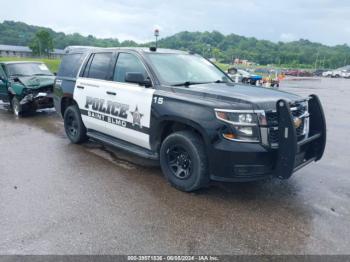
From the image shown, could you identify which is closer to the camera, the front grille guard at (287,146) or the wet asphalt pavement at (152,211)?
the wet asphalt pavement at (152,211)

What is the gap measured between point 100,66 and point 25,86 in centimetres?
490

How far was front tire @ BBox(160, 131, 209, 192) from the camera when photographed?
13.2 feet

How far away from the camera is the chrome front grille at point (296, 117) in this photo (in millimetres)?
3762

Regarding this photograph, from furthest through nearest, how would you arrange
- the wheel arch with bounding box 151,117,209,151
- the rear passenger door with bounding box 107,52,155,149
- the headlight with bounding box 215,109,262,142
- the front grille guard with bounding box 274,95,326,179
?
the rear passenger door with bounding box 107,52,155,149 → the wheel arch with bounding box 151,117,209,151 → the headlight with bounding box 215,109,262,142 → the front grille guard with bounding box 274,95,326,179

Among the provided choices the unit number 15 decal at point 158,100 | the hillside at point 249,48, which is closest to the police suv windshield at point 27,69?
the unit number 15 decal at point 158,100

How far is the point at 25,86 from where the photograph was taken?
9539mm

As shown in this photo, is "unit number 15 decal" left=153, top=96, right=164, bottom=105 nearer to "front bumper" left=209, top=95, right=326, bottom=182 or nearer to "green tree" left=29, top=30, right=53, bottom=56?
"front bumper" left=209, top=95, right=326, bottom=182

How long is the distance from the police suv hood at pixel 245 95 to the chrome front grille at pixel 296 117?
89 mm

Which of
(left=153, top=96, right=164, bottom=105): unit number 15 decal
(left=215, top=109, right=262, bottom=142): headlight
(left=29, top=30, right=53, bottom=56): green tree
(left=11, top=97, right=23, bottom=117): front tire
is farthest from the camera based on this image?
(left=29, top=30, right=53, bottom=56): green tree

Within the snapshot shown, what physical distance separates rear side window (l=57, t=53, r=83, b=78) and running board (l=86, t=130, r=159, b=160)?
1274 millimetres

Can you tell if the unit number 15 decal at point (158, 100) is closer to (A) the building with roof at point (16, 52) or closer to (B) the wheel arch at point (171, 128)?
(B) the wheel arch at point (171, 128)

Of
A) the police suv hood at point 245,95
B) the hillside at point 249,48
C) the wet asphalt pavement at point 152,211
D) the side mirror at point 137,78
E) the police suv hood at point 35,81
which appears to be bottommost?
the wet asphalt pavement at point 152,211

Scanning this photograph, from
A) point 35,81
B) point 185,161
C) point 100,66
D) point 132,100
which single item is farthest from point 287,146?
point 35,81

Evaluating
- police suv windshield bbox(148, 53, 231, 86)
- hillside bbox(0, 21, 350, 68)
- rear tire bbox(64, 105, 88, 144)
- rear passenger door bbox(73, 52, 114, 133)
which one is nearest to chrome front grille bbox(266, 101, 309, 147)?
police suv windshield bbox(148, 53, 231, 86)
